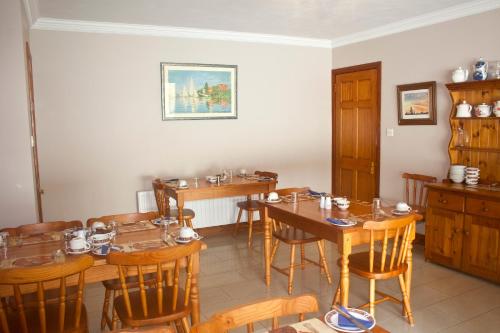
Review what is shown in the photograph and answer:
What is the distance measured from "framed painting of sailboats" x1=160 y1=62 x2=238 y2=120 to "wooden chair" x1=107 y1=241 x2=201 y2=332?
10.4ft

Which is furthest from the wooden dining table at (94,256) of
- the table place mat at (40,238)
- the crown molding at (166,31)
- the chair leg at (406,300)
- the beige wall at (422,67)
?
the beige wall at (422,67)

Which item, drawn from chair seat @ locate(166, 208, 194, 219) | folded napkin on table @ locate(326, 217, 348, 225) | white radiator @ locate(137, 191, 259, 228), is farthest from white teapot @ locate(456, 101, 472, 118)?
chair seat @ locate(166, 208, 194, 219)

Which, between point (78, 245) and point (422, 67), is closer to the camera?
point (78, 245)

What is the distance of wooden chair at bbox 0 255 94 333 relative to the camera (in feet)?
6.57

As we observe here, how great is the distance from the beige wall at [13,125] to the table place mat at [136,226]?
3.36 feet

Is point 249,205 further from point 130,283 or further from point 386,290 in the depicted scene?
point 130,283

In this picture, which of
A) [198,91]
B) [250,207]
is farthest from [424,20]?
[250,207]

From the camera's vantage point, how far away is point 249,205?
534cm

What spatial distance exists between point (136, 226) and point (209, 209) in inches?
99.0

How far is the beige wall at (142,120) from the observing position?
4844 millimetres

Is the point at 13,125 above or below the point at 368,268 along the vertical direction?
above

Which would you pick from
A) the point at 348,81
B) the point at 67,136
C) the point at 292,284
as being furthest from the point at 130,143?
the point at 348,81

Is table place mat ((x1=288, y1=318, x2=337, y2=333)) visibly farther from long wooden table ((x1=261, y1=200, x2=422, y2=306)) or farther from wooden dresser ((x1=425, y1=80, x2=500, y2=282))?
wooden dresser ((x1=425, y1=80, x2=500, y2=282))

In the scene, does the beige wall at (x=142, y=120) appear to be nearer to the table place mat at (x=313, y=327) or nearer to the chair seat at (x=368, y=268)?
the chair seat at (x=368, y=268)
